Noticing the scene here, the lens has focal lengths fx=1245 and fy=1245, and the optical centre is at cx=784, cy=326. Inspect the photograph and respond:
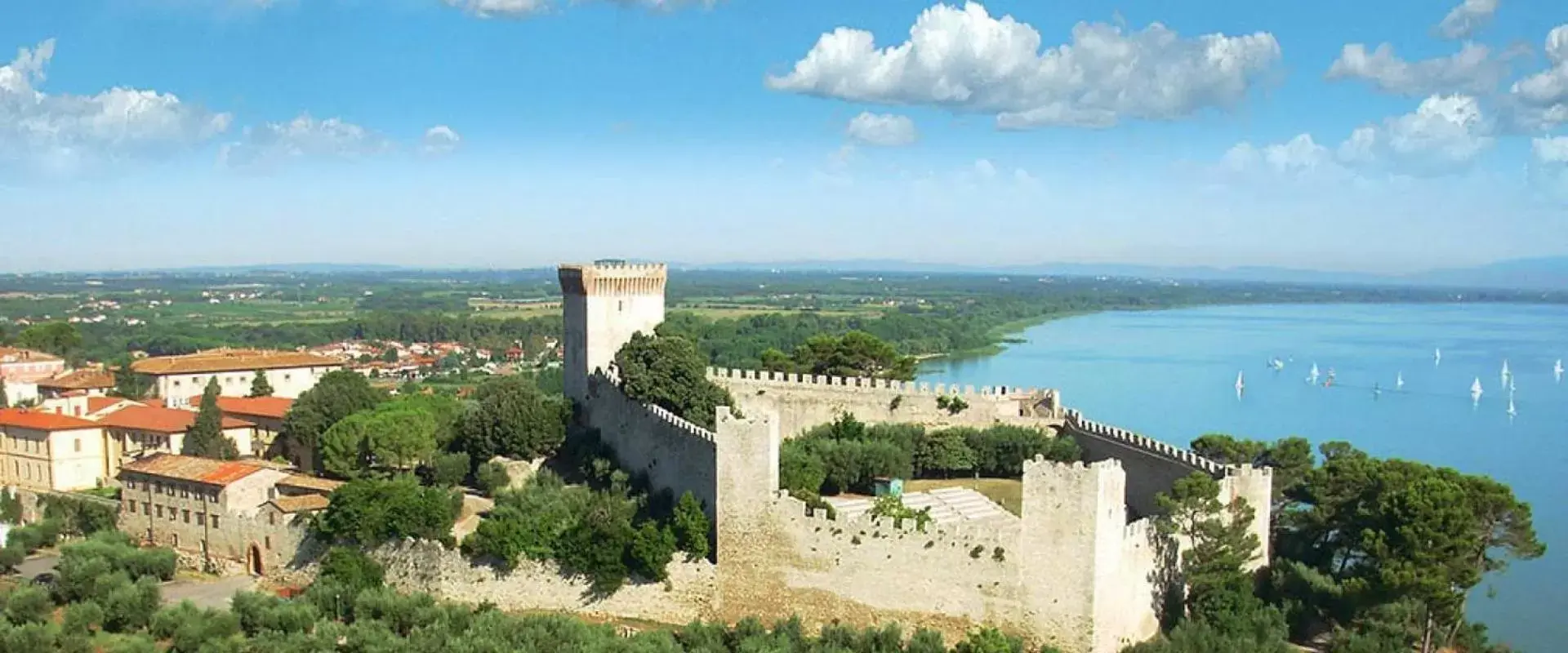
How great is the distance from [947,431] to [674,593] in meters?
6.52

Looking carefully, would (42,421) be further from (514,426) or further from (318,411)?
(514,426)

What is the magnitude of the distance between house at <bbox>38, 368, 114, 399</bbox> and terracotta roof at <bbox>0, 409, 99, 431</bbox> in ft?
17.5

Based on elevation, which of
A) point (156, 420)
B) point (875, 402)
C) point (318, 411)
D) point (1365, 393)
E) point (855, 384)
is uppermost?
point (855, 384)

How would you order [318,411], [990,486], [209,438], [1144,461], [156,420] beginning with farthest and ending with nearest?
1. [156,420]
2. [209,438]
3. [318,411]
4. [990,486]
5. [1144,461]

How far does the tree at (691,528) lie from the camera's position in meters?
15.3

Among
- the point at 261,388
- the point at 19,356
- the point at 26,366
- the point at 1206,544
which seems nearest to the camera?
the point at 1206,544

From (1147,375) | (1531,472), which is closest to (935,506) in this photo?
(1531,472)

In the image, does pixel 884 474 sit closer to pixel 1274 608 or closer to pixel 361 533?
pixel 1274 608

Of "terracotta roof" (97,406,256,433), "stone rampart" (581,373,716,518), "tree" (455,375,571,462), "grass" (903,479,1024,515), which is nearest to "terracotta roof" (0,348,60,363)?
"terracotta roof" (97,406,256,433)

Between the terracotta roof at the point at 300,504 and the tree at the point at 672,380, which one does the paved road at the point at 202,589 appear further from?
the tree at the point at 672,380

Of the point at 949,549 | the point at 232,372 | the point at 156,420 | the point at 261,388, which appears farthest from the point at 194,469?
the point at 232,372

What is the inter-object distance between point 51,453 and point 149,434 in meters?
1.74

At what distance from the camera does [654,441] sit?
18.1 m

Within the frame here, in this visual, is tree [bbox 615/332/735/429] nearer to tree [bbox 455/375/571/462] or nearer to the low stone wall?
tree [bbox 455/375/571/462]
